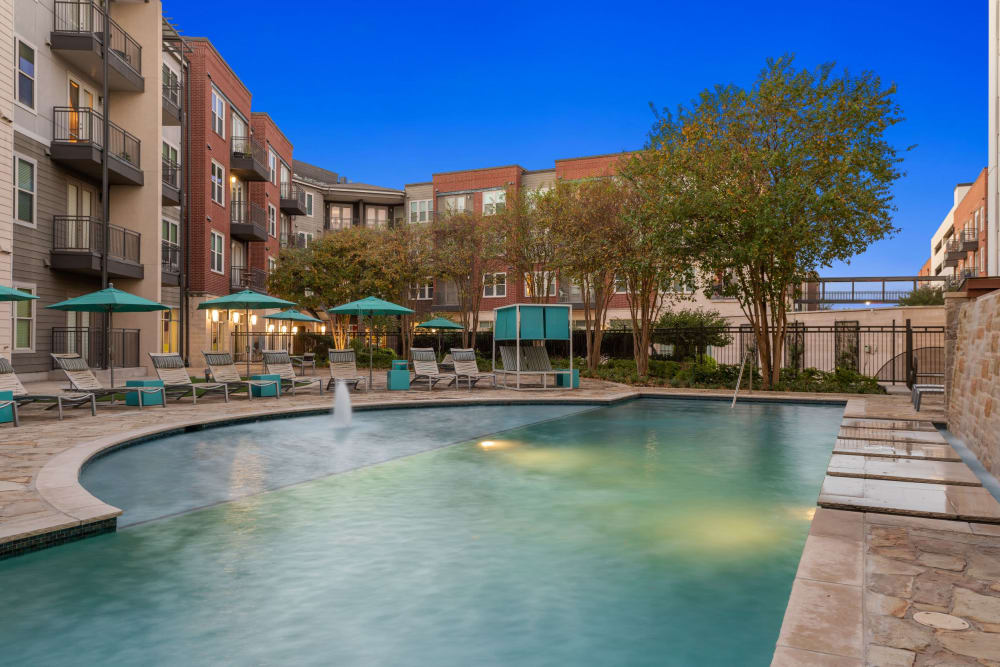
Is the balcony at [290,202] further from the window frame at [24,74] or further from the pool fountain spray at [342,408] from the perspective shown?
the pool fountain spray at [342,408]

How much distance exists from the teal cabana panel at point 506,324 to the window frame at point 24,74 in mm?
12826

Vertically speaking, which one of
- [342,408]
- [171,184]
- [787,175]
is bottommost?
[342,408]

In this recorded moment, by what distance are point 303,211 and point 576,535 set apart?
3611 cm

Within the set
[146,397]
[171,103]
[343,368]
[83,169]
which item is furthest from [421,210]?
[146,397]

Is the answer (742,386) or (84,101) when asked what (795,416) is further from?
(84,101)

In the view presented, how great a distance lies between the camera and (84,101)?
19.3m

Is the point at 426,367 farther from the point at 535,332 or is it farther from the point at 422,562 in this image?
the point at 422,562

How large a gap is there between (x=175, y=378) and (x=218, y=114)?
60.0 feet

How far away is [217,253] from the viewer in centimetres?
2781

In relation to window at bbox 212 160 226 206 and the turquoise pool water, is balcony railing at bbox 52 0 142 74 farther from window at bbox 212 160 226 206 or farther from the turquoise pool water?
the turquoise pool water

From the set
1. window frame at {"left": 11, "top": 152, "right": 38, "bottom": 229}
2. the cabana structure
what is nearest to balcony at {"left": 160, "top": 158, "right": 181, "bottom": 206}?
window frame at {"left": 11, "top": 152, "right": 38, "bottom": 229}

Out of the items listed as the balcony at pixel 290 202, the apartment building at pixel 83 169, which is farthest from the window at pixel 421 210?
the apartment building at pixel 83 169

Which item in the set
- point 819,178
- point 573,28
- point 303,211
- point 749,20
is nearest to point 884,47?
point 749,20

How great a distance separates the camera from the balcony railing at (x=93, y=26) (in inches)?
706
